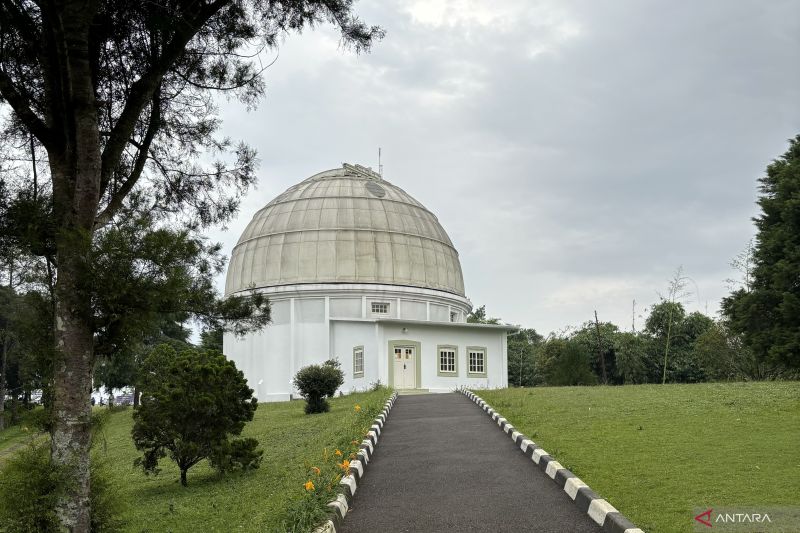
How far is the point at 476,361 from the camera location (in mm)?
37531

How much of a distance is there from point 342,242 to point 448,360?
8323mm

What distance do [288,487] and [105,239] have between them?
4.58 meters

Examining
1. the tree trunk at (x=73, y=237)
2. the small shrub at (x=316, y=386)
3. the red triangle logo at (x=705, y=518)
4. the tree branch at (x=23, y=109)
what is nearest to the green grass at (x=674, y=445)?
the red triangle logo at (x=705, y=518)

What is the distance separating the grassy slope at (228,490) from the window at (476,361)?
17463mm

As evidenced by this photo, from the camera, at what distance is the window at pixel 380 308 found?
38.2m

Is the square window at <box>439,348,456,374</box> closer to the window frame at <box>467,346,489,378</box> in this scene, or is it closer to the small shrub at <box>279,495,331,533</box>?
the window frame at <box>467,346,489,378</box>

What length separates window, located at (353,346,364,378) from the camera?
1404 inches

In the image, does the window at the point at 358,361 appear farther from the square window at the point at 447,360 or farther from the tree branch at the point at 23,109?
the tree branch at the point at 23,109

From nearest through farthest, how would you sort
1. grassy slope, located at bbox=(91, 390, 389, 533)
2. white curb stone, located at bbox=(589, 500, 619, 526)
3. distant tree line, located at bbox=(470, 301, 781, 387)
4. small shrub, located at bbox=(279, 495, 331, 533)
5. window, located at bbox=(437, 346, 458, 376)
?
small shrub, located at bbox=(279, 495, 331, 533) < white curb stone, located at bbox=(589, 500, 619, 526) < grassy slope, located at bbox=(91, 390, 389, 533) < window, located at bbox=(437, 346, 458, 376) < distant tree line, located at bbox=(470, 301, 781, 387)

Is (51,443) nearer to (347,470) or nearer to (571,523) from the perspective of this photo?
(347,470)

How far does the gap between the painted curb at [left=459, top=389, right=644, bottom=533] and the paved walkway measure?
0.09 metres

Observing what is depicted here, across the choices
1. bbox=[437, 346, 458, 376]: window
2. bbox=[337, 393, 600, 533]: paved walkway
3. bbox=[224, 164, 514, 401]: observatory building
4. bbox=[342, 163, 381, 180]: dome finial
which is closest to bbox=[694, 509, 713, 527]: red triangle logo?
bbox=[337, 393, 600, 533]: paved walkway

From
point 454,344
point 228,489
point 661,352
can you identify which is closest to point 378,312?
point 454,344

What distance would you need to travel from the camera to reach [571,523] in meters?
7.22
